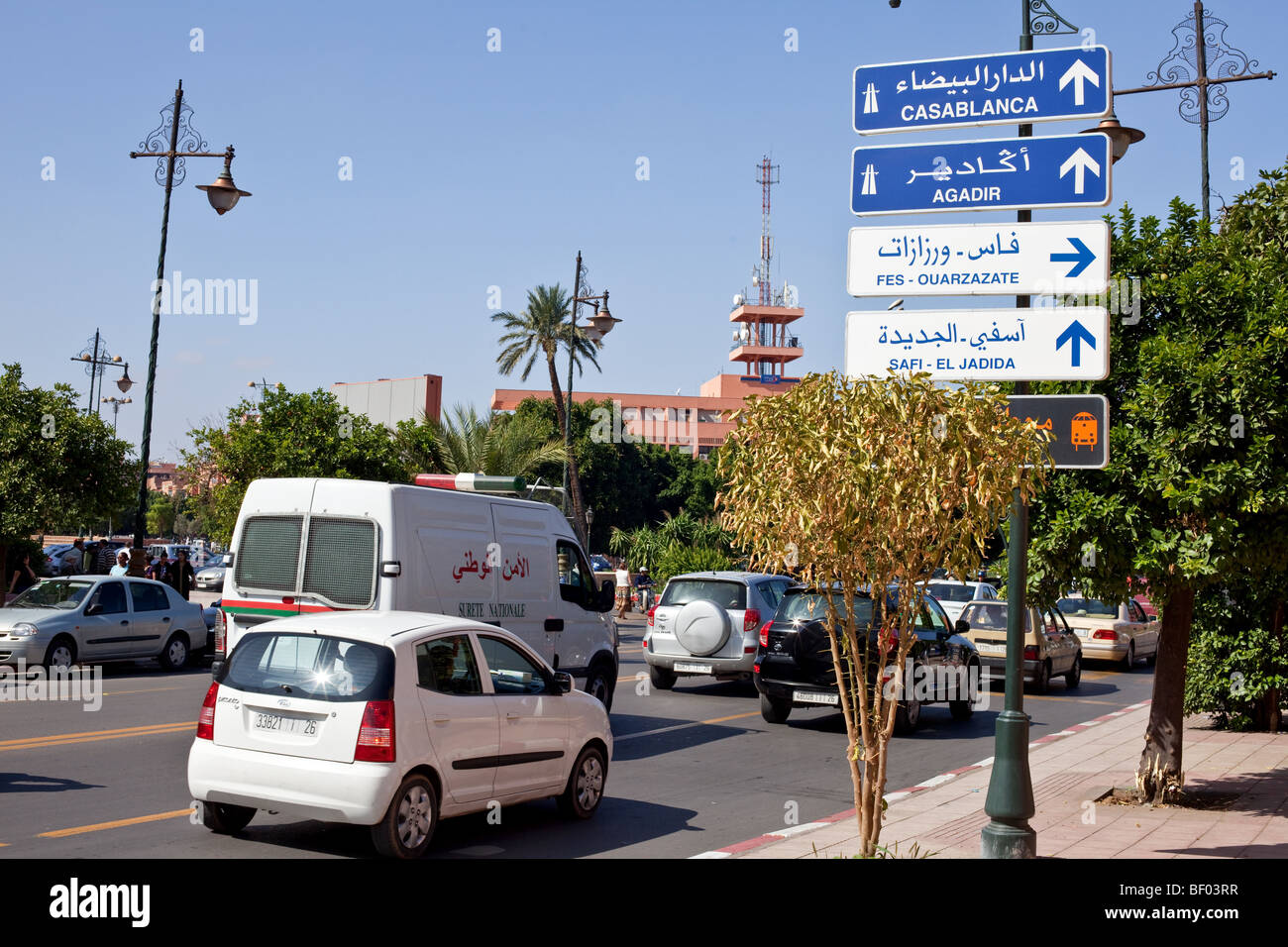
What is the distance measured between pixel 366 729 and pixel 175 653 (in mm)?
14134

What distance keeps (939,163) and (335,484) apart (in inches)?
253

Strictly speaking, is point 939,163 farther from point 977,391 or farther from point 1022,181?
point 977,391

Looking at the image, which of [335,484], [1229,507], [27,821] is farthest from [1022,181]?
[27,821]

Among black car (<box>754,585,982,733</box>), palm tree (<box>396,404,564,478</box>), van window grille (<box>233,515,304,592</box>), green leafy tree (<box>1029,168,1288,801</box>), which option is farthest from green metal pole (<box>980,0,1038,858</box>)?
palm tree (<box>396,404,564,478</box>)

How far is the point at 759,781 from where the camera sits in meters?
11.8

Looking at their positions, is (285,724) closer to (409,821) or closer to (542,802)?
(409,821)

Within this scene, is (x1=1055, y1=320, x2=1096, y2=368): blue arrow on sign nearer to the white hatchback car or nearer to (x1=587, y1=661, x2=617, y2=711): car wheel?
the white hatchback car

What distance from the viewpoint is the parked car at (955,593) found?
24.8 meters

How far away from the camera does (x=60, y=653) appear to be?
1780 cm

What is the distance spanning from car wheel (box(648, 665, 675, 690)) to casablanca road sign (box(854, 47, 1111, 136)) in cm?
1207

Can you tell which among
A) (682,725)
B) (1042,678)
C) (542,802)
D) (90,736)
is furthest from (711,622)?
(90,736)

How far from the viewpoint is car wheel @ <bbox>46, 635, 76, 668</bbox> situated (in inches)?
693

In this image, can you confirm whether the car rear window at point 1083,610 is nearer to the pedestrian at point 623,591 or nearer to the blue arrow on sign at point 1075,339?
the pedestrian at point 623,591

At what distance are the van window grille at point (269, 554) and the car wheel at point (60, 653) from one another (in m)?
7.51
